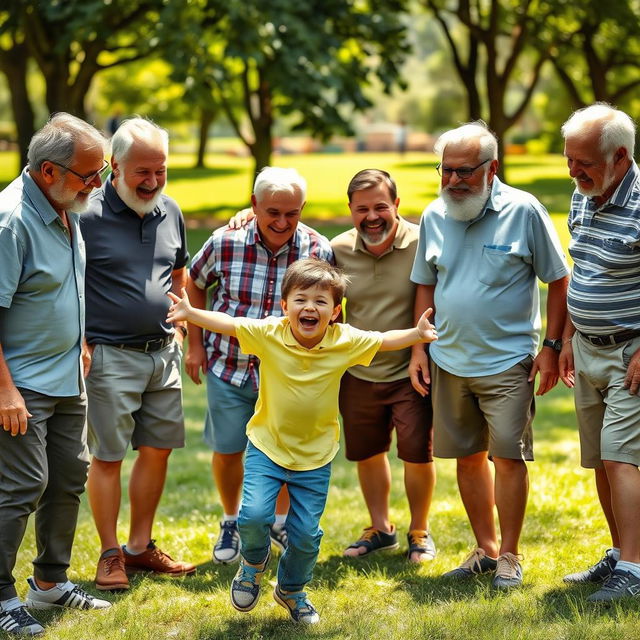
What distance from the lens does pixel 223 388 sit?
5.58 m

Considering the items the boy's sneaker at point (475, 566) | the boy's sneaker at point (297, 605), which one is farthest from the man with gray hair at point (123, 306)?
the boy's sneaker at point (475, 566)

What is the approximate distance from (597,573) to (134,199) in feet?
9.63

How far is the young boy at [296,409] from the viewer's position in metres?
4.52

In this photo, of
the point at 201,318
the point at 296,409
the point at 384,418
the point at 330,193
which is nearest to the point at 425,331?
the point at 296,409

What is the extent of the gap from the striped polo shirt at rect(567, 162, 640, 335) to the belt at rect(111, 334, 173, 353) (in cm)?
211

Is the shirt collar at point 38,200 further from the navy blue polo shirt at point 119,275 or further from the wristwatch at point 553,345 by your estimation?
the wristwatch at point 553,345

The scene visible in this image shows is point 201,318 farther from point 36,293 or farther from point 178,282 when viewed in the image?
point 178,282

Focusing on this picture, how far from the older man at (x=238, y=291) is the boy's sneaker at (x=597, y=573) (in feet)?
5.45

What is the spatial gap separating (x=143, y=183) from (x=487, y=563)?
2.60 m

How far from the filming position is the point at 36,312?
14.5 ft

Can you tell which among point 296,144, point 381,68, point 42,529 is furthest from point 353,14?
point 296,144

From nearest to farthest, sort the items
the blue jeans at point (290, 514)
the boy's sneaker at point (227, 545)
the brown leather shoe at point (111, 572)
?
the blue jeans at point (290, 514), the brown leather shoe at point (111, 572), the boy's sneaker at point (227, 545)

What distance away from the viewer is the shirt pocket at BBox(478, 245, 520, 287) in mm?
4918

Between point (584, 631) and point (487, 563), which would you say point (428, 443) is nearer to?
point (487, 563)
